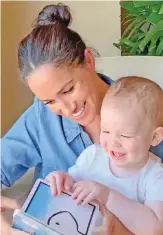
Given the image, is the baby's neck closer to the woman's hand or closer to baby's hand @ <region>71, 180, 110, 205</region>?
baby's hand @ <region>71, 180, 110, 205</region>

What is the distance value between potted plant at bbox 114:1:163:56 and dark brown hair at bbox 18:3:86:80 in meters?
0.51

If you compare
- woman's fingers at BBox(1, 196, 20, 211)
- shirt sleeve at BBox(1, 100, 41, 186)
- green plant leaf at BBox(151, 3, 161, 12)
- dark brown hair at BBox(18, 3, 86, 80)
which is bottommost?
woman's fingers at BBox(1, 196, 20, 211)

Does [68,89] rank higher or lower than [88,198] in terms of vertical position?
higher

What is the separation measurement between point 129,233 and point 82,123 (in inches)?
10.3

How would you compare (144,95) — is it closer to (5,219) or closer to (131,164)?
(131,164)

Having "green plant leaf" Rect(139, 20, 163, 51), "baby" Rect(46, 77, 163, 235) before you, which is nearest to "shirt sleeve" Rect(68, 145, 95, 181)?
→ "baby" Rect(46, 77, 163, 235)

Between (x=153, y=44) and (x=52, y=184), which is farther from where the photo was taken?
(x=153, y=44)

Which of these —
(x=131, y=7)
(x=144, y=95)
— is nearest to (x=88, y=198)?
(x=144, y=95)

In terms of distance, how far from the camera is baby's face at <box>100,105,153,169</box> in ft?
2.95

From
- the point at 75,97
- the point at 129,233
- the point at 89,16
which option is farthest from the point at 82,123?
the point at 89,16

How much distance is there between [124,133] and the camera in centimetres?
91

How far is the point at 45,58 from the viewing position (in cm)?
97

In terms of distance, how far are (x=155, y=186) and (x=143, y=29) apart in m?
0.86

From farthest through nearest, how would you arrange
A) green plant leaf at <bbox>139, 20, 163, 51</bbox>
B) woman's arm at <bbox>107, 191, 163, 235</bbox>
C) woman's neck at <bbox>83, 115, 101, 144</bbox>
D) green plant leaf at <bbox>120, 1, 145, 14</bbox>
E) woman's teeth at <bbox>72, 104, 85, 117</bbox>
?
green plant leaf at <bbox>120, 1, 145, 14</bbox>, green plant leaf at <bbox>139, 20, 163, 51</bbox>, woman's neck at <bbox>83, 115, 101, 144</bbox>, woman's teeth at <bbox>72, 104, 85, 117</bbox>, woman's arm at <bbox>107, 191, 163, 235</bbox>
